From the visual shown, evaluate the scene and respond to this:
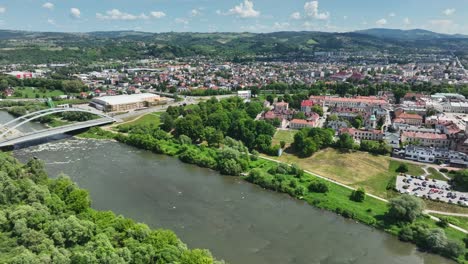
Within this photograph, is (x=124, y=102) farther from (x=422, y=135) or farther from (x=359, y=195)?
(x=422, y=135)

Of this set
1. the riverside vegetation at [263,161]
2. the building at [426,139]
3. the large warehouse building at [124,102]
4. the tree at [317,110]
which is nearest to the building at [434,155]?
the riverside vegetation at [263,161]

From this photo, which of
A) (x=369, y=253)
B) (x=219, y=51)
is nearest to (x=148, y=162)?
(x=369, y=253)

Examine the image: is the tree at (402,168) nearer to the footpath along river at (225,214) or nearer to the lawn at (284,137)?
the footpath along river at (225,214)

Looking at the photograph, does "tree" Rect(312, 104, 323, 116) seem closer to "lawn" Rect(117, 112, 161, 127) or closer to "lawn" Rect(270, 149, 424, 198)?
"lawn" Rect(270, 149, 424, 198)

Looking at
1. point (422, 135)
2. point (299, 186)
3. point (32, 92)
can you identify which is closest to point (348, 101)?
point (422, 135)

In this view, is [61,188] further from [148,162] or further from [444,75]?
[444,75]

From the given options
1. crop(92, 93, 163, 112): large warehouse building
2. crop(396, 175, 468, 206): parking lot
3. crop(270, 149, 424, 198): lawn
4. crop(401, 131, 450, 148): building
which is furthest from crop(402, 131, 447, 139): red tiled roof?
crop(92, 93, 163, 112): large warehouse building
